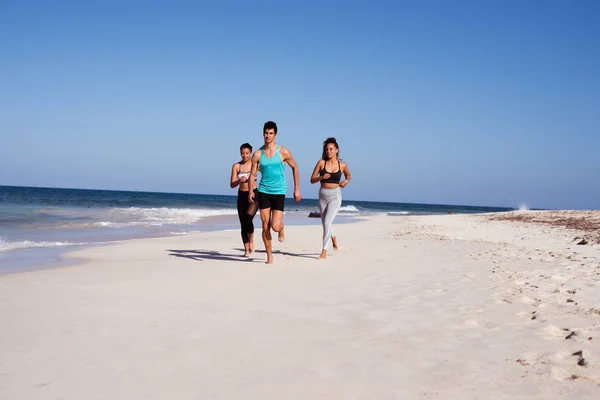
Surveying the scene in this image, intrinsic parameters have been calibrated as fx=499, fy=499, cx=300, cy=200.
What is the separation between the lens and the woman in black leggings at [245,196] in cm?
869

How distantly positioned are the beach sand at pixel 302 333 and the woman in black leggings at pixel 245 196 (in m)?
1.76

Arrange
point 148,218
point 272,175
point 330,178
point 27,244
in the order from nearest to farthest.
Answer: point 272,175
point 330,178
point 27,244
point 148,218

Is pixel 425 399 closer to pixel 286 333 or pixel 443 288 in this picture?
pixel 286 333

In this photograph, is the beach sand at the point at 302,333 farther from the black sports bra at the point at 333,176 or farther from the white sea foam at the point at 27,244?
the white sea foam at the point at 27,244

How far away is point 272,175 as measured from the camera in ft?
25.2

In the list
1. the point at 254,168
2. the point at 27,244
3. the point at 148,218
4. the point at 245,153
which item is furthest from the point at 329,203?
the point at 148,218

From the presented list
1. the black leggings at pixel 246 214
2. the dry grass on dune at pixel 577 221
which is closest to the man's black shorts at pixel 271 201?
the black leggings at pixel 246 214

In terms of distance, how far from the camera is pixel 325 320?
4.07 meters

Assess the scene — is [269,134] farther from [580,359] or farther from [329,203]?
[580,359]

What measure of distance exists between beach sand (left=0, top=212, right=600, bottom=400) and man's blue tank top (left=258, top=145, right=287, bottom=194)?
4.39 ft

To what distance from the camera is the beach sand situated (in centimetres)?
269

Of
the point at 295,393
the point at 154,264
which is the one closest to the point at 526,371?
the point at 295,393

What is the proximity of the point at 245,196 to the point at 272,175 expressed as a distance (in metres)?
1.41

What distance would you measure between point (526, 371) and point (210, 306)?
8.93 feet
